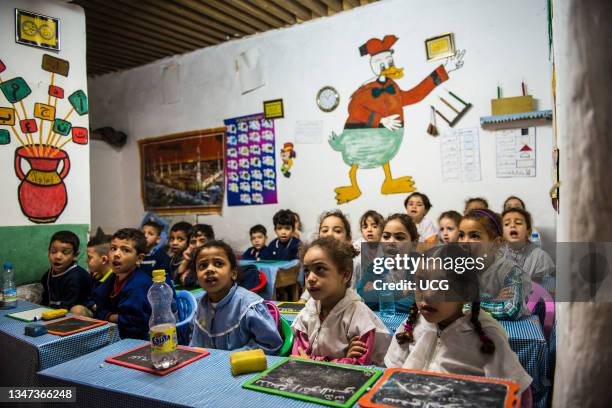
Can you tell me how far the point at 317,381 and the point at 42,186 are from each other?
10.8ft

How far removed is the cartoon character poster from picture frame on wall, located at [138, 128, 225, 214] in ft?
8.78

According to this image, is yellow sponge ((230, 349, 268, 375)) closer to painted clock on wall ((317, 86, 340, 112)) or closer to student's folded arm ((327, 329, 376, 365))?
student's folded arm ((327, 329, 376, 365))

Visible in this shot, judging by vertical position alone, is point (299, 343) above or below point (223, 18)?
below

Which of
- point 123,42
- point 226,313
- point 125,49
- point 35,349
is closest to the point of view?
point 35,349

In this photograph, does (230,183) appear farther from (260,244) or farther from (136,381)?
(136,381)

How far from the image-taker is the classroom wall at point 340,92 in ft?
14.6

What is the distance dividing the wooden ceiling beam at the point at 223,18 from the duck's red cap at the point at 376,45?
157cm

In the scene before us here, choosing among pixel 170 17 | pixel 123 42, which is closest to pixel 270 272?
pixel 170 17

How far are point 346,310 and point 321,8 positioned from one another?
4.47 m

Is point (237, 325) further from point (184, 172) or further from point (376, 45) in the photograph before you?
point (184, 172)

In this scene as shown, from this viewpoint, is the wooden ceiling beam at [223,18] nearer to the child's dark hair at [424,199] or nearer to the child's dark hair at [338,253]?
the child's dark hair at [424,199]

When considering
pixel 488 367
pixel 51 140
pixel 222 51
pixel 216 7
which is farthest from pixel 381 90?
pixel 488 367

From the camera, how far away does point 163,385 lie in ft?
4.02

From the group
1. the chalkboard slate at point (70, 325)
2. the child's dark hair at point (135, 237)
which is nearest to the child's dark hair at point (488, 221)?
the child's dark hair at point (135, 237)
